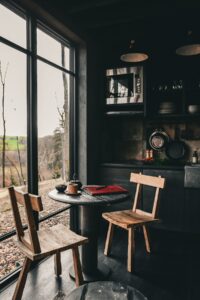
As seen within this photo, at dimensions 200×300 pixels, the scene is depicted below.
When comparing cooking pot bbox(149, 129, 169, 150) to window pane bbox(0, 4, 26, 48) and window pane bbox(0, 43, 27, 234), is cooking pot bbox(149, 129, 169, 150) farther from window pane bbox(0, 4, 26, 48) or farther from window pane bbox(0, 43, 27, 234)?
window pane bbox(0, 4, 26, 48)


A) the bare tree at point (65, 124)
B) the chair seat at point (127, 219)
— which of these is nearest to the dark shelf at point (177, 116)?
the bare tree at point (65, 124)

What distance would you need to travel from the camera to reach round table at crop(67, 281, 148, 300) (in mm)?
1260

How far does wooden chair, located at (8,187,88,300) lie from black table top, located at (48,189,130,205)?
0.28m

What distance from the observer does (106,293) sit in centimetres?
129

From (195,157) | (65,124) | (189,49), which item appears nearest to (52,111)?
(65,124)

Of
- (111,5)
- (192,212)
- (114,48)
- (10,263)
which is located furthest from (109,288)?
(114,48)

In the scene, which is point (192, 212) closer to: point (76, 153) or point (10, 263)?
point (76, 153)

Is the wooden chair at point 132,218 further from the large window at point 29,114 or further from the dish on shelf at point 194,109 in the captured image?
the dish on shelf at point 194,109

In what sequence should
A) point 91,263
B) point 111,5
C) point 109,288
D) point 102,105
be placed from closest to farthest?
1. point 109,288
2. point 91,263
3. point 111,5
4. point 102,105

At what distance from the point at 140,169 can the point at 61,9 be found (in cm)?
211

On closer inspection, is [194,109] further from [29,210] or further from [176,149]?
[29,210]

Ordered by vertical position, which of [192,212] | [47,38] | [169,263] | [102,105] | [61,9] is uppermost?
[61,9]

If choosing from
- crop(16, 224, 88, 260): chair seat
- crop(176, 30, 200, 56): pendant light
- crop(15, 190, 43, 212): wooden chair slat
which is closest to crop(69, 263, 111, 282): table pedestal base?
crop(16, 224, 88, 260): chair seat

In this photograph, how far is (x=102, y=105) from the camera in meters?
3.71
